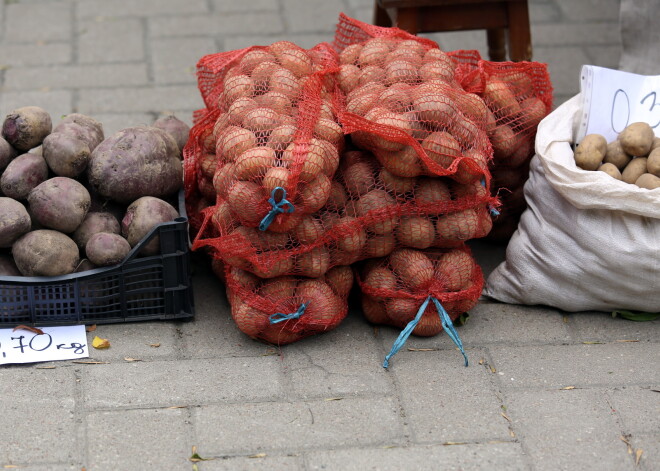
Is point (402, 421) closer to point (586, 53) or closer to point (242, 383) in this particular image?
point (242, 383)

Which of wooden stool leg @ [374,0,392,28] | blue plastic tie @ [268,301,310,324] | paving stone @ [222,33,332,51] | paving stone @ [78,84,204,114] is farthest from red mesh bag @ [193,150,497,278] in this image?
paving stone @ [222,33,332,51]

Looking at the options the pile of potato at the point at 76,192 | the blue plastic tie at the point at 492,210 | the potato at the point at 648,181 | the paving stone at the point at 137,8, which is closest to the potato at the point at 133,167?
the pile of potato at the point at 76,192

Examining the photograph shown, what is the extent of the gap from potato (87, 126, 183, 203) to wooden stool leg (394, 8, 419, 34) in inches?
46.9

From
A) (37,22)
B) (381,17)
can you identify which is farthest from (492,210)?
(37,22)

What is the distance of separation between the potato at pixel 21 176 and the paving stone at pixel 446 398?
1.30 meters

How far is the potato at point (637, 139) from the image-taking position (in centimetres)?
303

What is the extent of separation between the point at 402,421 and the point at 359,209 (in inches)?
25.9

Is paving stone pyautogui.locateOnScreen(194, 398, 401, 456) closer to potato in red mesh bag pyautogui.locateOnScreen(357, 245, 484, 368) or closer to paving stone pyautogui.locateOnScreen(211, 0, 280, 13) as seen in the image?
potato in red mesh bag pyautogui.locateOnScreen(357, 245, 484, 368)

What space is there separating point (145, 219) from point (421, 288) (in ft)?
3.02

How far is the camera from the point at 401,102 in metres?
2.79

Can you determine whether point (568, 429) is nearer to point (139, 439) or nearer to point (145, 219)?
point (139, 439)

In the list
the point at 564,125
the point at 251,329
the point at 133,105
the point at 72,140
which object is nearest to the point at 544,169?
the point at 564,125

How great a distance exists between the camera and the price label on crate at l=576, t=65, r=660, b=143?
3172 millimetres

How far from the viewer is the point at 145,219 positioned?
2.91m
